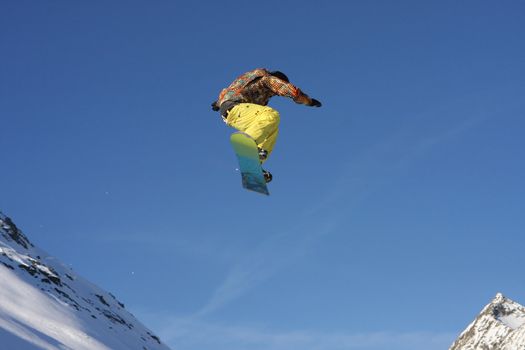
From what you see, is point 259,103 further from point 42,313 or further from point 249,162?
point 42,313

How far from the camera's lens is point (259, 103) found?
7961 millimetres

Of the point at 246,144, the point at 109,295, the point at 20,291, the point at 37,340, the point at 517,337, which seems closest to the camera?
the point at 246,144

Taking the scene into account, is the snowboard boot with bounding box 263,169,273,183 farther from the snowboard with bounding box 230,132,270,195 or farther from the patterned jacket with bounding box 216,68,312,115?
the patterned jacket with bounding box 216,68,312,115

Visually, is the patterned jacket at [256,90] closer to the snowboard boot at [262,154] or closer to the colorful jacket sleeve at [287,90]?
the colorful jacket sleeve at [287,90]

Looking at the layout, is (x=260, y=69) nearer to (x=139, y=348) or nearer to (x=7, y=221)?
(x=139, y=348)

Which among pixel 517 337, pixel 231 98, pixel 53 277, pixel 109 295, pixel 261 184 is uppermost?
pixel 517 337

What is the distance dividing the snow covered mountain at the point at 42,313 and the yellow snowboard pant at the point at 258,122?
6.21 metres

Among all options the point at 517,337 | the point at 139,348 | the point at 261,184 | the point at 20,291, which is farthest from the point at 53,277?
the point at 517,337

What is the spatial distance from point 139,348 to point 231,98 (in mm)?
29310

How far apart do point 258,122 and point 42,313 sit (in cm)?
1754

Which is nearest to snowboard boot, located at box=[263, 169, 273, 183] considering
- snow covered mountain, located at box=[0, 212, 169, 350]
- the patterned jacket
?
the patterned jacket

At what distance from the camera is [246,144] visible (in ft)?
24.9

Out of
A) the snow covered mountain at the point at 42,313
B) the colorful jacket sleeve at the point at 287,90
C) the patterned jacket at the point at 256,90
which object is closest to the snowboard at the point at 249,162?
the patterned jacket at the point at 256,90

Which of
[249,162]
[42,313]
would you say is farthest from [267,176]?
[42,313]
